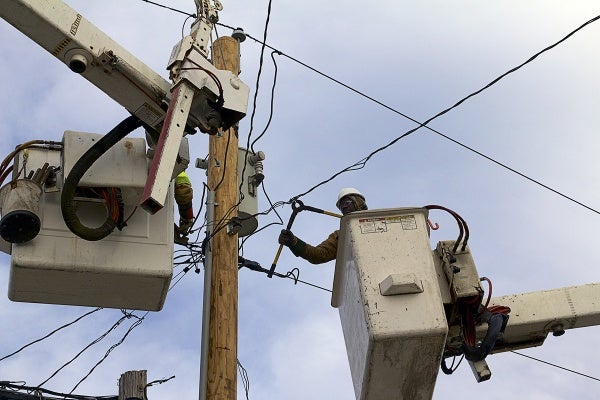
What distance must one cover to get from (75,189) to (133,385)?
2228 millimetres

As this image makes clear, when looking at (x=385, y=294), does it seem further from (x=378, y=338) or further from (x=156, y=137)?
(x=156, y=137)

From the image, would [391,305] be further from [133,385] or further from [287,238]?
[133,385]

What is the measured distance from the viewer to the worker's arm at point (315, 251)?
19.8ft

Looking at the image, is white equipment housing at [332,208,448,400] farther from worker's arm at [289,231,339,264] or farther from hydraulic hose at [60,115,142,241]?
hydraulic hose at [60,115,142,241]

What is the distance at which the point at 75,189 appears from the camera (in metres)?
4.93

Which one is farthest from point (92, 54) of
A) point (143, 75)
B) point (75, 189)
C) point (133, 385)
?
point (133, 385)

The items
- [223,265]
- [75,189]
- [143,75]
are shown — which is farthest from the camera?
[223,265]

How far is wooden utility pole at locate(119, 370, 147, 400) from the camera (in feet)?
22.1

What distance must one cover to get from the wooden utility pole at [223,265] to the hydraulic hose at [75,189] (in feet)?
2.14

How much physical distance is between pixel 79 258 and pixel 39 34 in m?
1.09

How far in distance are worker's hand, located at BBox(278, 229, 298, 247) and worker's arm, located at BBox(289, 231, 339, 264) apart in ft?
0.07

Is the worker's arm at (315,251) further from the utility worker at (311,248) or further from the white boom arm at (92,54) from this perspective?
the white boom arm at (92,54)

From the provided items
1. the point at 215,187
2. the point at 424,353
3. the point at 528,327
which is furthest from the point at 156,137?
the point at 528,327

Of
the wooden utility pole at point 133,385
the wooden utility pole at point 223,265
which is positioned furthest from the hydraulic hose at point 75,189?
the wooden utility pole at point 133,385
